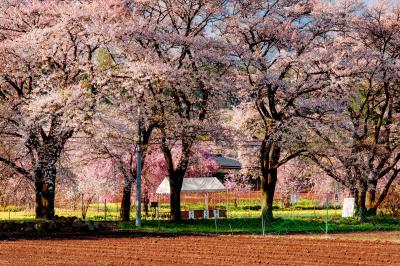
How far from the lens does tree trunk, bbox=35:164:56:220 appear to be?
117 feet

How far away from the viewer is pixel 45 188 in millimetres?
36938

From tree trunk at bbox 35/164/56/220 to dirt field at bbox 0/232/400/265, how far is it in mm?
7716

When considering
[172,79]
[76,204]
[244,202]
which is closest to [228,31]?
[172,79]

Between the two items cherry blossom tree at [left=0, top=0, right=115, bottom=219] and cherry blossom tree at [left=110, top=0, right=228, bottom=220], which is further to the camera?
cherry blossom tree at [left=110, top=0, right=228, bottom=220]

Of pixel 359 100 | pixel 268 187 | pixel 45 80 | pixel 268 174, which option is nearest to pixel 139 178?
pixel 45 80

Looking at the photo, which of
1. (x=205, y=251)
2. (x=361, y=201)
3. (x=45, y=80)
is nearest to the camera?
(x=205, y=251)

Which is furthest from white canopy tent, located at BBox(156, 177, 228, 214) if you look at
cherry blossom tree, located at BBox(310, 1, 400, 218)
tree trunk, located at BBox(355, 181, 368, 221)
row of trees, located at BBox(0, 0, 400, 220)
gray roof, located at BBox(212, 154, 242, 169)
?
gray roof, located at BBox(212, 154, 242, 169)

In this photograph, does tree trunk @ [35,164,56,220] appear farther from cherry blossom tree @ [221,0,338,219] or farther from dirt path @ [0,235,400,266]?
cherry blossom tree @ [221,0,338,219]

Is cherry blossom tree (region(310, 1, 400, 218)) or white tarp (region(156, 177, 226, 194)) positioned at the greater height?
cherry blossom tree (region(310, 1, 400, 218))

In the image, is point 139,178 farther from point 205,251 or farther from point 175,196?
point 205,251

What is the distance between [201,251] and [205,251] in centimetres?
14

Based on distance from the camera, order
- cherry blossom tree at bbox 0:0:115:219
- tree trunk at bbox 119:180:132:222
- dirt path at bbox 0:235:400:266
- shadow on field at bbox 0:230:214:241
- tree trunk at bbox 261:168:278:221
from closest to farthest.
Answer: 1. dirt path at bbox 0:235:400:266
2. shadow on field at bbox 0:230:214:241
3. cherry blossom tree at bbox 0:0:115:219
4. tree trunk at bbox 119:180:132:222
5. tree trunk at bbox 261:168:278:221

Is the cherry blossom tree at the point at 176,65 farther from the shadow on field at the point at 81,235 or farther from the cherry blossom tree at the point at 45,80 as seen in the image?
the shadow on field at the point at 81,235

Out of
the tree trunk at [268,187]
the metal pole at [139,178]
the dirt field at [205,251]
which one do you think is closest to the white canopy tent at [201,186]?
the tree trunk at [268,187]
